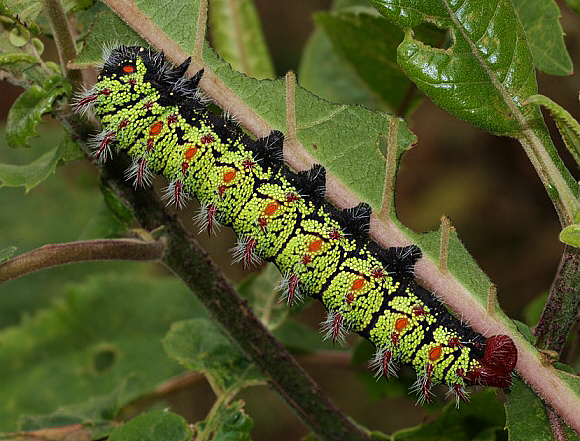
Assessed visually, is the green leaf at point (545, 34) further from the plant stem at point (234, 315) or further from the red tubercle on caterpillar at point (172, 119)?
the plant stem at point (234, 315)

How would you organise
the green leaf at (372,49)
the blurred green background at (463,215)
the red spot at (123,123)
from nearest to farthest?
the red spot at (123,123) → the green leaf at (372,49) → the blurred green background at (463,215)

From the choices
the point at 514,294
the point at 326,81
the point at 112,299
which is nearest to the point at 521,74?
the point at 326,81

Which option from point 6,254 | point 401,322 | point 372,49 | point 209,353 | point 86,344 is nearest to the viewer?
point 6,254

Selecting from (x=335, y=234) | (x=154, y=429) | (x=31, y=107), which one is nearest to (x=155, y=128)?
(x=31, y=107)

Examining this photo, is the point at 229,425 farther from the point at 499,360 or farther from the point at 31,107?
the point at 31,107

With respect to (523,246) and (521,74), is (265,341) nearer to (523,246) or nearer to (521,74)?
(521,74)

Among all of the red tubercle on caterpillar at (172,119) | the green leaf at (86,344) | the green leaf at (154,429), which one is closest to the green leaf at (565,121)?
the red tubercle on caterpillar at (172,119)

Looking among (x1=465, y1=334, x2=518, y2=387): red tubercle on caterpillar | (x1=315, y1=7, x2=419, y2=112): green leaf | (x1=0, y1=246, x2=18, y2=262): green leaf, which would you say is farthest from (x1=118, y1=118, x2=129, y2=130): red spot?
(x1=465, y1=334, x2=518, y2=387): red tubercle on caterpillar
